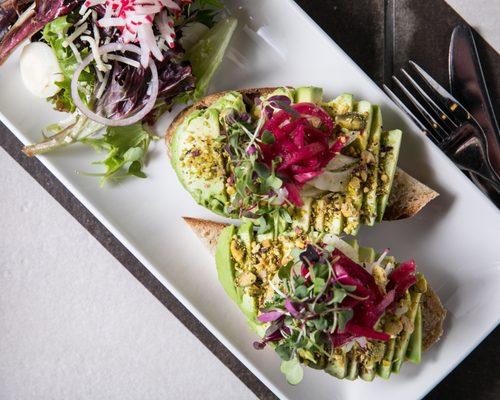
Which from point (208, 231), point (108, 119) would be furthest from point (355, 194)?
point (108, 119)

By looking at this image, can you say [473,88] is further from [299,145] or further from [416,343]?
[416,343]

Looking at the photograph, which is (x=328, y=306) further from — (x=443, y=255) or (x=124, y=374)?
(x=124, y=374)

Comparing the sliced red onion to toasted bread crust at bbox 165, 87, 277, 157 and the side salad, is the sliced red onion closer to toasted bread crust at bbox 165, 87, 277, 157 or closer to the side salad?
the side salad

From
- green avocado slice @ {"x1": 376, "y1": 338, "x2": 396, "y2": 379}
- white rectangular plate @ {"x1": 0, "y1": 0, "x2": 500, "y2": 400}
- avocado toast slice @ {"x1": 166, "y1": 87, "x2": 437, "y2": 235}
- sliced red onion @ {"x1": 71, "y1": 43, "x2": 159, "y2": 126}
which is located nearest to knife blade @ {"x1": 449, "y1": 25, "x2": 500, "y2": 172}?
white rectangular plate @ {"x1": 0, "y1": 0, "x2": 500, "y2": 400}

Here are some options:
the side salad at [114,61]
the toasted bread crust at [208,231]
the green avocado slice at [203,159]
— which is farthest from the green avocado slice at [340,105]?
the toasted bread crust at [208,231]

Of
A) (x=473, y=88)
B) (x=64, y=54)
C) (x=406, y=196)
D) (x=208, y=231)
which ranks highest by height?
(x=473, y=88)

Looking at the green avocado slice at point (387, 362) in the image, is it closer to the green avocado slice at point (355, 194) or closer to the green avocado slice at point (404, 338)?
the green avocado slice at point (404, 338)

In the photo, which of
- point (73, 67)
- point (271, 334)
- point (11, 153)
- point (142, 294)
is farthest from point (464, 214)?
point (11, 153)
